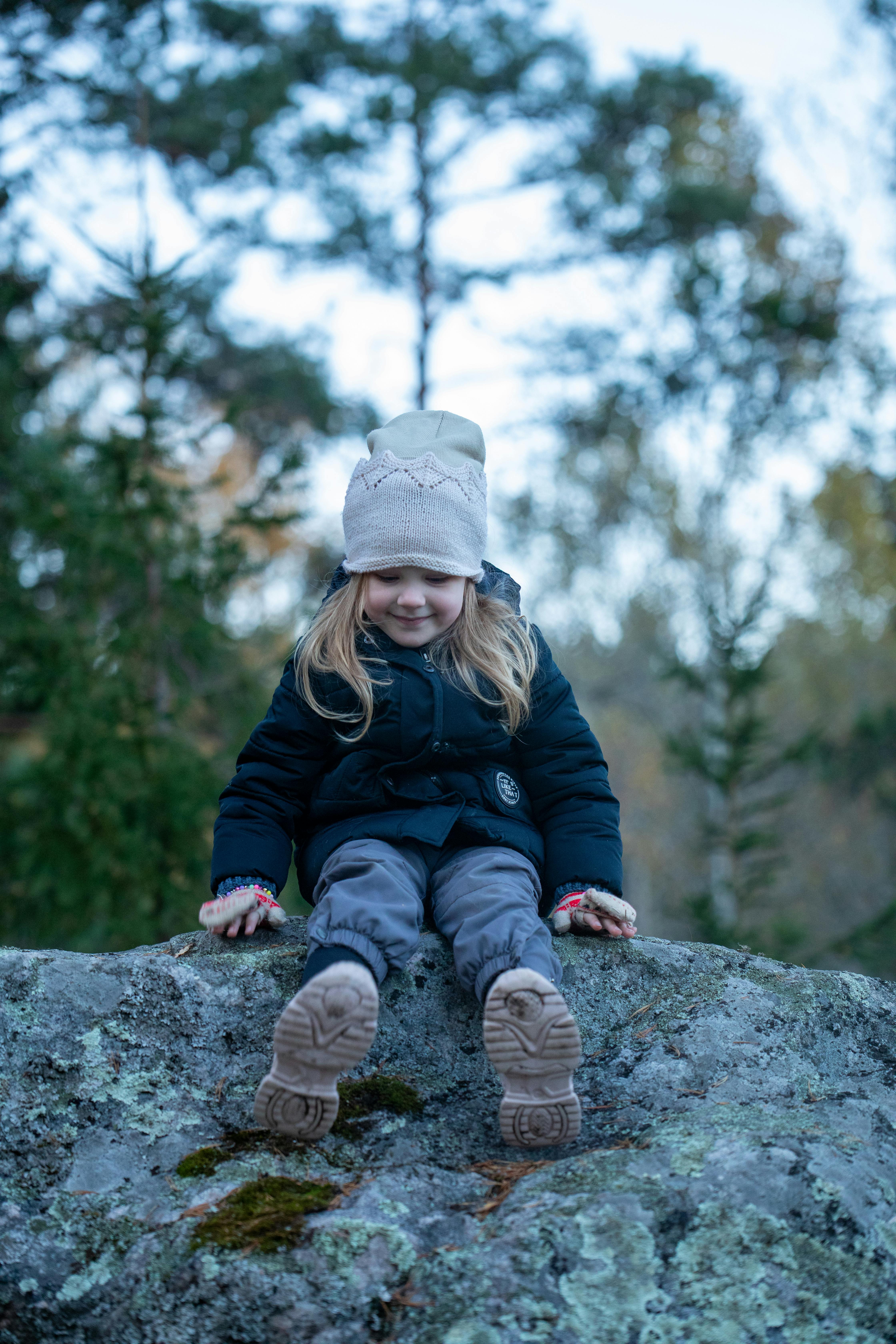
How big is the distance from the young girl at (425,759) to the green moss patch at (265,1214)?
0.50m

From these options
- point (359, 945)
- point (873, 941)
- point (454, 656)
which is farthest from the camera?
point (873, 941)

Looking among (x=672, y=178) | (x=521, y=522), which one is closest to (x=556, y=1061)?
(x=672, y=178)

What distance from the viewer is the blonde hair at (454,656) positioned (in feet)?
8.60

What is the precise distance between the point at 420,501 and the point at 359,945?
3.72 ft

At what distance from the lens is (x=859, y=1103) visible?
204 cm

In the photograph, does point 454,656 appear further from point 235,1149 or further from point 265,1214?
point 265,1214

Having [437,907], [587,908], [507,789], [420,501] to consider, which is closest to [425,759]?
[507,789]

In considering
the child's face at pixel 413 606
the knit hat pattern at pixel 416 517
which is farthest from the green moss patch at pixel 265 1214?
the knit hat pattern at pixel 416 517

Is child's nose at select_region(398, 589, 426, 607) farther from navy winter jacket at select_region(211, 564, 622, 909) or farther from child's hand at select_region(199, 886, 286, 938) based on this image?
child's hand at select_region(199, 886, 286, 938)

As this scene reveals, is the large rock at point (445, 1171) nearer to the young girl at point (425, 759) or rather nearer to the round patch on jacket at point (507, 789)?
the young girl at point (425, 759)

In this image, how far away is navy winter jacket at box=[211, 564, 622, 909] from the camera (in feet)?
8.38

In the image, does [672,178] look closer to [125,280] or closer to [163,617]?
[125,280]

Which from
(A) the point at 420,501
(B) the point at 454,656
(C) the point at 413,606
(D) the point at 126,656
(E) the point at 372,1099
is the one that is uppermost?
(D) the point at 126,656

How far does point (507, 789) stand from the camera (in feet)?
8.70
